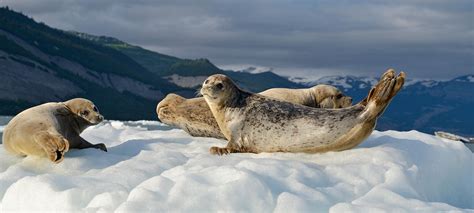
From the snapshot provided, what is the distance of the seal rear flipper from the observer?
29.1 feet

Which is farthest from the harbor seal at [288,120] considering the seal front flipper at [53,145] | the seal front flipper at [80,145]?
the seal front flipper at [53,145]

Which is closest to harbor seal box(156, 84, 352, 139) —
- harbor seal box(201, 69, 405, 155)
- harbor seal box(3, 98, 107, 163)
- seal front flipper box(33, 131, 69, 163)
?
harbor seal box(201, 69, 405, 155)

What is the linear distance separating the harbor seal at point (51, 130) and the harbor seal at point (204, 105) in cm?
256

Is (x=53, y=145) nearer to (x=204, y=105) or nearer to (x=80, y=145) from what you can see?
(x=80, y=145)

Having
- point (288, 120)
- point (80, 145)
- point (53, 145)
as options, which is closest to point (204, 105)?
point (288, 120)

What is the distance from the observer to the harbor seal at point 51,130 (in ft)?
26.9

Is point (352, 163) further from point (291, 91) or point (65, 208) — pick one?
point (291, 91)

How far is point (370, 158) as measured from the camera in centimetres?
858

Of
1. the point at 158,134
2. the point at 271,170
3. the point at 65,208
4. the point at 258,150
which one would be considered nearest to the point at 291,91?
the point at 158,134

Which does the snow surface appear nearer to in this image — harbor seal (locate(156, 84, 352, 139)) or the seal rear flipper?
the seal rear flipper

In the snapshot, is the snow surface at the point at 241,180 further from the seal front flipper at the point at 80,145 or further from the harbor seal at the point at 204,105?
the harbor seal at the point at 204,105

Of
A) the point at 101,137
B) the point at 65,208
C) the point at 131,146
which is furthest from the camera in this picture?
the point at 101,137

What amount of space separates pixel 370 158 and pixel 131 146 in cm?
360

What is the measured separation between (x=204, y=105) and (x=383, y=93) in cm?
442
